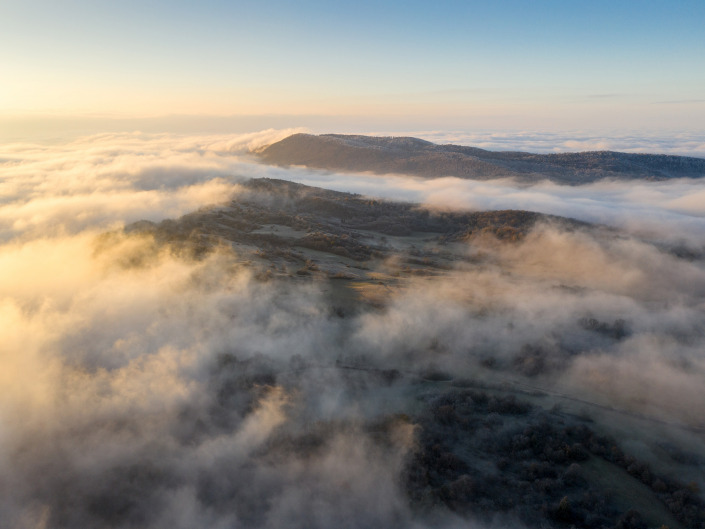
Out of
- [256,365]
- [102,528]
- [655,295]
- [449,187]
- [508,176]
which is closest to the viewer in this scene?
[102,528]

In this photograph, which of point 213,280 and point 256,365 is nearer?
point 256,365

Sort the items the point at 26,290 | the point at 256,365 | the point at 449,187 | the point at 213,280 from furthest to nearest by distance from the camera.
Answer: the point at 449,187 → the point at 213,280 → the point at 26,290 → the point at 256,365

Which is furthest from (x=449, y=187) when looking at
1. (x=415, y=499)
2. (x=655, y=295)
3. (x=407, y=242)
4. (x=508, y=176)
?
(x=415, y=499)

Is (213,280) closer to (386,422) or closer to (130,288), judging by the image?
(130,288)

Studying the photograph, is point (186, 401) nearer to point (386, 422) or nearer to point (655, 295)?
point (386, 422)

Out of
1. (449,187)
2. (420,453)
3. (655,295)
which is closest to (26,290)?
(420,453)

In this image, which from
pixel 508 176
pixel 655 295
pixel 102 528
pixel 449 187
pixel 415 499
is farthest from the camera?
pixel 508 176
